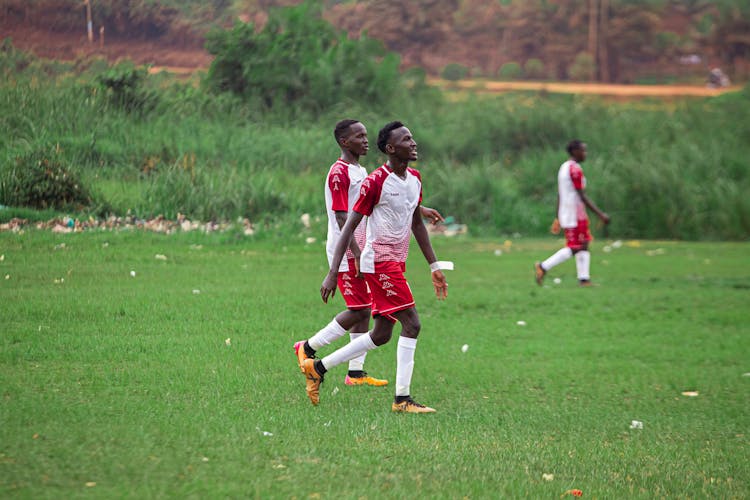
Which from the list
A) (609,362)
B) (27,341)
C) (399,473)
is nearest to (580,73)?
(609,362)

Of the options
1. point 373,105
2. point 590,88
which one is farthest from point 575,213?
point 590,88

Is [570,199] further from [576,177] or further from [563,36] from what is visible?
[563,36]

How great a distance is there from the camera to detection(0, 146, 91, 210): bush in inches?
535

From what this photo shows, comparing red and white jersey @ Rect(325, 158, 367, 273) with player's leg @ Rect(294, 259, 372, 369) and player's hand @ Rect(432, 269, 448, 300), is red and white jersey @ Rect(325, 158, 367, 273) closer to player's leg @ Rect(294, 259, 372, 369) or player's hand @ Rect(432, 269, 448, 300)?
player's leg @ Rect(294, 259, 372, 369)

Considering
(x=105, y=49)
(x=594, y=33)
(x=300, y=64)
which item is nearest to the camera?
(x=105, y=49)

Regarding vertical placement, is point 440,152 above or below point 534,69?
below

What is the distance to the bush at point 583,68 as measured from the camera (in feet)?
127

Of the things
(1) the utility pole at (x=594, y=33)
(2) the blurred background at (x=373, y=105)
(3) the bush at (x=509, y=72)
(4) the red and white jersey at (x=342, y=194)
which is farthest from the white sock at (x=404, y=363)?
(1) the utility pole at (x=594, y=33)

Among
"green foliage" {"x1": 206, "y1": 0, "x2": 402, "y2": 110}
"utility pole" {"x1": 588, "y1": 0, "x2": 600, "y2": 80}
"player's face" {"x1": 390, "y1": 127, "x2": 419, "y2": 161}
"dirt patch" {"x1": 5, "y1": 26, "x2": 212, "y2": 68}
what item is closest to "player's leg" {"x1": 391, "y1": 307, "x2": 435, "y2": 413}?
"player's face" {"x1": 390, "y1": 127, "x2": 419, "y2": 161}

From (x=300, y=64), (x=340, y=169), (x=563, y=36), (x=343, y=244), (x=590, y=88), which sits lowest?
(x=343, y=244)

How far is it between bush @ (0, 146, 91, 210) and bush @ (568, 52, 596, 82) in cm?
2724

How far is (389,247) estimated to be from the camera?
24.3ft

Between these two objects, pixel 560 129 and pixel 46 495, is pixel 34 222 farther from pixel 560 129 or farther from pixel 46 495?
pixel 560 129

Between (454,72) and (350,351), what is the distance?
31095 mm
